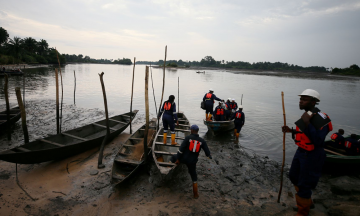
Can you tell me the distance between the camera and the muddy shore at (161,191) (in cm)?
473

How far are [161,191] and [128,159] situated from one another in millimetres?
1732

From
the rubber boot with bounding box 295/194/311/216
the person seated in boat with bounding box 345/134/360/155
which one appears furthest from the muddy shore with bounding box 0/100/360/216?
the person seated in boat with bounding box 345/134/360/155

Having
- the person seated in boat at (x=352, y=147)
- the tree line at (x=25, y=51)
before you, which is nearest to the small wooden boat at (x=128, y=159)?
the person seated in boat at (x=352, y=147)

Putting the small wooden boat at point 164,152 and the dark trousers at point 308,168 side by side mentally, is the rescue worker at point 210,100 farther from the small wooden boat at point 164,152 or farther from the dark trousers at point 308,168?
the dark trousers at point 308,168

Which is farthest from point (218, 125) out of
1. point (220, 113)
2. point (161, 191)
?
point (161, 191)

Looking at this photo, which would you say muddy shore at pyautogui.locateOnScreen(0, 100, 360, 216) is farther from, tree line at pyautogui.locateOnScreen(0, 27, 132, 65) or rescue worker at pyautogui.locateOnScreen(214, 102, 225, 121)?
tree line at pyautogui.locateOnScreen(0, 27, 132, 65)

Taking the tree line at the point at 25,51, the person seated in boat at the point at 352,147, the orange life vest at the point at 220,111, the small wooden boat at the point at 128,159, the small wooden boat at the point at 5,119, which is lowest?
the small wooden boat at the point at 128,159

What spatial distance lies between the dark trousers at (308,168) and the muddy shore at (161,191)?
120 centimetres

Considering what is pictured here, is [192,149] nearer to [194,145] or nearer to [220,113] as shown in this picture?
[194,145]

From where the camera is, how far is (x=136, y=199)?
17.2 feet

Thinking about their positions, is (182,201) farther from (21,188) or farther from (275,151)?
(275,151)

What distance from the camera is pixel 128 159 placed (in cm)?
663

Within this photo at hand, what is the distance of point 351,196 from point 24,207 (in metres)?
8.65

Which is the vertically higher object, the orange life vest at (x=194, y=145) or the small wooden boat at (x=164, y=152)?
the orange life vest at (x=194, y=145)
